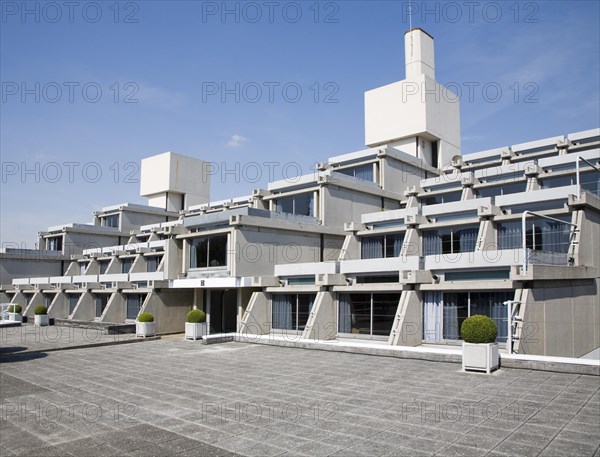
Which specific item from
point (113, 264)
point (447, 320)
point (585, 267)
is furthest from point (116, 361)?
point (113, 264)

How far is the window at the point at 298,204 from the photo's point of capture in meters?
42.6

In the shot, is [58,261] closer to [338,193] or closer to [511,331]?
[338,193]

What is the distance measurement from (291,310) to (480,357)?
15345 mm

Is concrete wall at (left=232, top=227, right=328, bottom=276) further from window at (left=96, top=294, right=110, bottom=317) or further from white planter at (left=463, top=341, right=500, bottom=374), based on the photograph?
window at (left=96, top=294, right=110, bottom=317)

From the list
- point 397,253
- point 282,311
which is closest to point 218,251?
point 282,311

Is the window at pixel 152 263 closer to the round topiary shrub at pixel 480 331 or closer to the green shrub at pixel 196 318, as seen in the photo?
the green shrub at pixel 196 318

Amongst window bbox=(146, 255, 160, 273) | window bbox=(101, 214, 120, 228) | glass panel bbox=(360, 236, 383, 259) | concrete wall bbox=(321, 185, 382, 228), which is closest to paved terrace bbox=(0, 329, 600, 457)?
glass panel bbox=(360, 236, 383, 259)

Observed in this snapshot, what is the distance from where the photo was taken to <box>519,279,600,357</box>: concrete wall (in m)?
22.2

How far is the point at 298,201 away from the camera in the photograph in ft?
143

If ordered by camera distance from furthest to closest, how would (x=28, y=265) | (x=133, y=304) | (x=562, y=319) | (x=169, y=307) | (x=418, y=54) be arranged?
(x=28, y=265) < (x=418, y=54) < (x=133, y=304) < (x=169, y=307) < (x=562, y=319)

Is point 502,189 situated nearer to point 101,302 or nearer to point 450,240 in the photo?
point 450,240

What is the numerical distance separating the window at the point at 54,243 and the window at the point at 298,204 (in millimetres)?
37039

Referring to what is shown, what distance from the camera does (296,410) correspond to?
1377 centimetres

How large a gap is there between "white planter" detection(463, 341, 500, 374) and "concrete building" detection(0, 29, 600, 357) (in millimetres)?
3448
